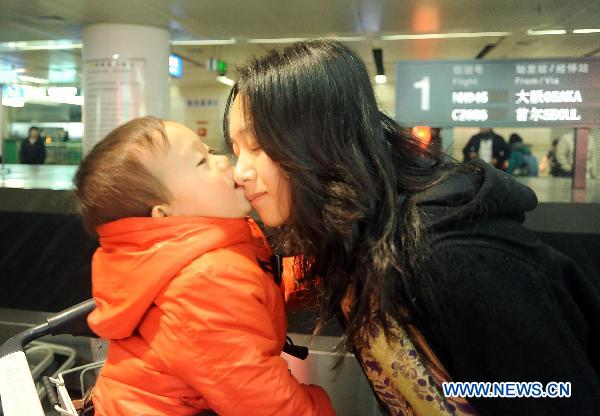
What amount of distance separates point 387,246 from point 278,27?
4725 millimetres

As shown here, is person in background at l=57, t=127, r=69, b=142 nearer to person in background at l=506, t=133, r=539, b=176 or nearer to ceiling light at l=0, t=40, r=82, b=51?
ceiling light at l=0, t=40, r=82, b=51

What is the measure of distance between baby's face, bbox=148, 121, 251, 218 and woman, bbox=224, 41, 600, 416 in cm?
19

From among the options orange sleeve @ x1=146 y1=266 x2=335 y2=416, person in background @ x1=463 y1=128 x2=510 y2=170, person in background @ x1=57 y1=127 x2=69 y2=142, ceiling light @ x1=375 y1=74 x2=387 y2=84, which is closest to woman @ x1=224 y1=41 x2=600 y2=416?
orange sleeve @ x1=146 y1=266 x2=335 y2=416

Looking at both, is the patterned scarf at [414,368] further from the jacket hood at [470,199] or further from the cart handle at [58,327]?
the cart handle at [58,327]

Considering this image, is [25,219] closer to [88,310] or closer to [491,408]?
[88,310]

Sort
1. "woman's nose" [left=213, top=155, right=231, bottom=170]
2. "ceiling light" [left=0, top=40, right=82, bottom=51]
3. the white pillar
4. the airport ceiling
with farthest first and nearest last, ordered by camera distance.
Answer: "ceiling light" [left=0, top=40, right=82, bottom=51] < the white pillar < the airport ceiling < "woman's nose" [left=213, top=155, right=231, bottom=170]

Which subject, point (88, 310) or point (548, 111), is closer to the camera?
point (88, 310)

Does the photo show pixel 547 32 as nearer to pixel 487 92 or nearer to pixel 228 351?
pixel 487 92

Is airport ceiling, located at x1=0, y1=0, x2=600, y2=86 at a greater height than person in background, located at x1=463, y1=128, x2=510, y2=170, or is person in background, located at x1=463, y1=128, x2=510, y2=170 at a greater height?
airport ceiling, located at x1=0, y1=0, x2=600, y2=86

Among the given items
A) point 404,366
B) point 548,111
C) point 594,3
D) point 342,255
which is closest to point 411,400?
Result: point 404,366

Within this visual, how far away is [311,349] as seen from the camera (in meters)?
1.30

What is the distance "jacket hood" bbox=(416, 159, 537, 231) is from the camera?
0.68 metres

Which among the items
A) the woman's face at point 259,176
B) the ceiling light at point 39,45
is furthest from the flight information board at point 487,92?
the ceiling light at point 39,45

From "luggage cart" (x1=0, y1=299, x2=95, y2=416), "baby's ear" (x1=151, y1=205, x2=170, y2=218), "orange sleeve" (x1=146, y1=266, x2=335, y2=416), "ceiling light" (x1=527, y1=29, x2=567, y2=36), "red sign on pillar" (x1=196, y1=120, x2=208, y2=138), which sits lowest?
"luggage cart" (x1=0, y1=299, x2=95, y2=416)
